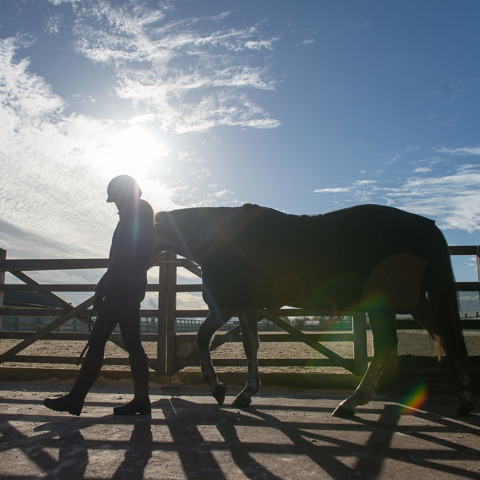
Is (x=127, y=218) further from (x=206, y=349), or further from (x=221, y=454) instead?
(x=221, y=454)

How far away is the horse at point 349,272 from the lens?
3756 mm

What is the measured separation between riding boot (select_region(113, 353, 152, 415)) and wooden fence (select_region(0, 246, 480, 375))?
1804mm

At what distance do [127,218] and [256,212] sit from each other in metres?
1.22

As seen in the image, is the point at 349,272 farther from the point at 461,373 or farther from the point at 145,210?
the point at 145,210

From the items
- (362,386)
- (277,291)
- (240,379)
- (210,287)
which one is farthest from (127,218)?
(240,379)

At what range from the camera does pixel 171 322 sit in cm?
607

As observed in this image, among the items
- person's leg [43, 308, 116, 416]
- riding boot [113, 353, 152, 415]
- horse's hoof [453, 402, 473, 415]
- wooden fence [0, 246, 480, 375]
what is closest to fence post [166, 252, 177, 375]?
wooden fence [0, 246, 480, 375]

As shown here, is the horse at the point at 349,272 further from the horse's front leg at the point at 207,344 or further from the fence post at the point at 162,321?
the fence post at the point at 162,321

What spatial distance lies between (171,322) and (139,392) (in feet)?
7.89

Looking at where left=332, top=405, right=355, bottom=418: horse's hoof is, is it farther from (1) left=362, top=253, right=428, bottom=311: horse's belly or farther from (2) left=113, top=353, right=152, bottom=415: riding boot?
(2) left=113, top=353, right=152, bottom=415: riding boot

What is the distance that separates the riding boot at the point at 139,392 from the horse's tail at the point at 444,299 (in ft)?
8.55

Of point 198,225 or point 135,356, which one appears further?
point 198,225

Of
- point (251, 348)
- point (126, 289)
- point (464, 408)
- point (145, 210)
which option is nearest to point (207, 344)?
point (251, 348)

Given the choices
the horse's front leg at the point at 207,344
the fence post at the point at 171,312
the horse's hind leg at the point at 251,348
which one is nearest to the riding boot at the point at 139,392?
the horse's front leg at the point at 207,344
